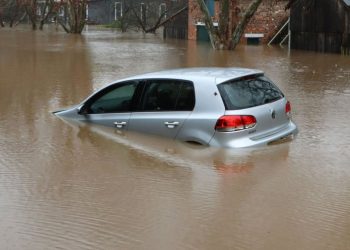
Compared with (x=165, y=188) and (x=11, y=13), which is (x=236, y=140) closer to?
(x=165, y=188)

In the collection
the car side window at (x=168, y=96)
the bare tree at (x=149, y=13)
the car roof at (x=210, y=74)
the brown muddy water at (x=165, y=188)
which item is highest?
the bare tree at (x=149, y=13)

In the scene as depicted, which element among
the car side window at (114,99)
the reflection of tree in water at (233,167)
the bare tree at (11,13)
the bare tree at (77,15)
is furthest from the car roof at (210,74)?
the bare tree at (11,13)

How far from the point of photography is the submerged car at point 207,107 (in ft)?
24.1

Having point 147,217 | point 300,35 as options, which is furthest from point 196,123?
point 300,35

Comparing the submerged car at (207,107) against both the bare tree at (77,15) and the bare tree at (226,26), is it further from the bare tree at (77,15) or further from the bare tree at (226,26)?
the bare tree at (77,15)

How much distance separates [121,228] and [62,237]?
0.50 meters

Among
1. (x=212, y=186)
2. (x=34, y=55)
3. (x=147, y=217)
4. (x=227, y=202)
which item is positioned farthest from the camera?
(x=34, y=55)

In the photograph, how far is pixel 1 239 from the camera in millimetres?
4887

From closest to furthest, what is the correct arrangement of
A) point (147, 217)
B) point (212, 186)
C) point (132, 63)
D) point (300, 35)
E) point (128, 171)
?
point (147, 217)
point (212, 186)
point (128, 171)
point (132, 63)
point (300, 35)

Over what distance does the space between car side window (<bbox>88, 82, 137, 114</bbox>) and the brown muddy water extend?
0.32m

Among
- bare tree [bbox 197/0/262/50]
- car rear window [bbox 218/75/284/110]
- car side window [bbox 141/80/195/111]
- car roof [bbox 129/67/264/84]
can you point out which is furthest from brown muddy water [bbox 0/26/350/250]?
bare tree [bbox 197/0/262/50]

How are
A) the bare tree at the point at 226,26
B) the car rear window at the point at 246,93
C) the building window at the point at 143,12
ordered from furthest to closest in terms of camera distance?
the building window at the point at 143,12 < the bare tree at the point at 226,26 < the car rear window at the point at 246,93

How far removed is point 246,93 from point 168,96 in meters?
1.07

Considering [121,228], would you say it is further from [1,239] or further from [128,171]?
[128,171]
